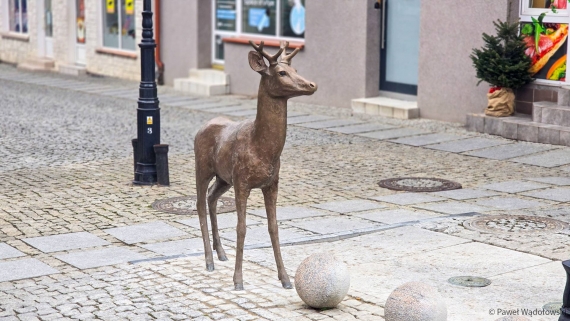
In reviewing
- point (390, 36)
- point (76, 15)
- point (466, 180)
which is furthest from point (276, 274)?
point (76, 15)

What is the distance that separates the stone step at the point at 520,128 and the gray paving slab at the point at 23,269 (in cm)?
816

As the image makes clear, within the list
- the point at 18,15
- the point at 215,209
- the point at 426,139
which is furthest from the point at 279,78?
the point at 18,15

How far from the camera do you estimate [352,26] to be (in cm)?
1697

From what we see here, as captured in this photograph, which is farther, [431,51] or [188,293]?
[431,51]

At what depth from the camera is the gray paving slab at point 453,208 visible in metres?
9.30

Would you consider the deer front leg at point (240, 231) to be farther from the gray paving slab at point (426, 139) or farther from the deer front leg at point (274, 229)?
the gray paving slab at point (426, 139)

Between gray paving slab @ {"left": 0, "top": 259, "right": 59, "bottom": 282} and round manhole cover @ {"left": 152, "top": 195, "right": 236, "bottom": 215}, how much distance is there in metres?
2.10

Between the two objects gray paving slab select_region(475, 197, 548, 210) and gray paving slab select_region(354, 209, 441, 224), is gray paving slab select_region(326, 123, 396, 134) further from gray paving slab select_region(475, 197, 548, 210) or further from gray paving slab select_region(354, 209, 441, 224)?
gray paving slab select_region(354, 209, 441, 224)

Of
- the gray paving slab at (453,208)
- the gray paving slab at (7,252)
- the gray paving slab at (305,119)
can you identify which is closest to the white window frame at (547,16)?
the gray paving slab at (305,119)

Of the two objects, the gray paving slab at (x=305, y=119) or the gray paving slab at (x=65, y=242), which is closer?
the gray paving slab at (x=65, y=242)

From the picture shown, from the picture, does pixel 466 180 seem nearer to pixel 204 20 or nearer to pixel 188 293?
pixel 188 293

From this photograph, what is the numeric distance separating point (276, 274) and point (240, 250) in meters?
0.48

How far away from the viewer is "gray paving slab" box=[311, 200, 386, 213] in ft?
30.9

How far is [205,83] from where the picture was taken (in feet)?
65.6
